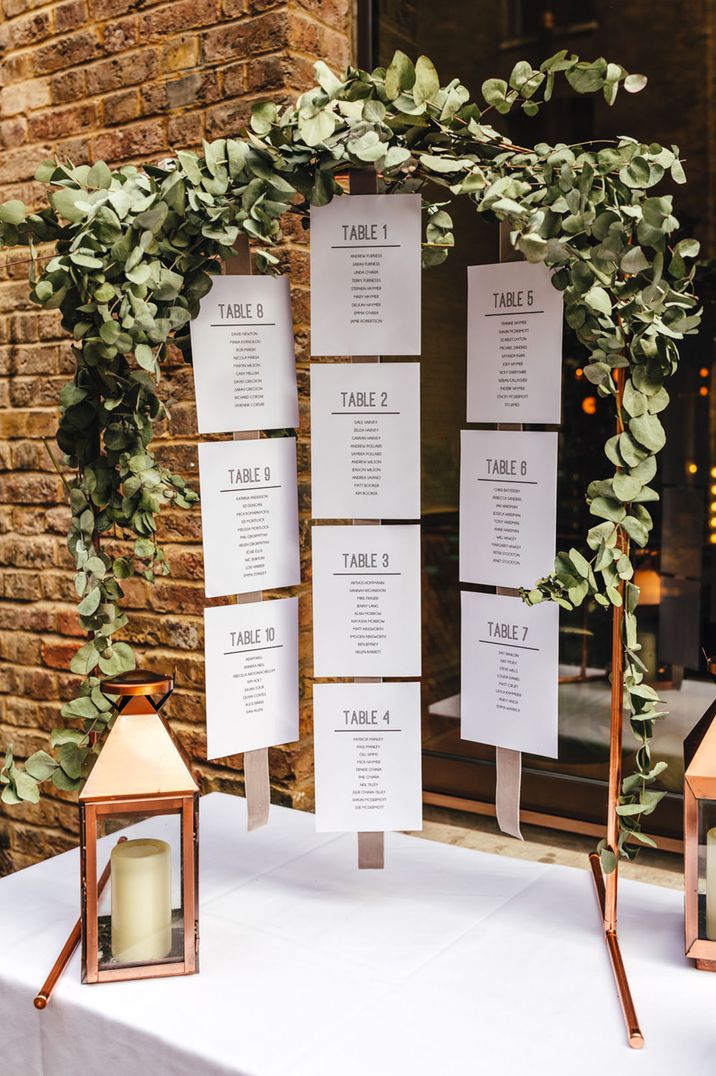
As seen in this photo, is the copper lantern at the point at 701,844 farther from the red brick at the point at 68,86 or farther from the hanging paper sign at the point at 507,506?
the red brick at the point at 68,86

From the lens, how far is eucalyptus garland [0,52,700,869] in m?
1.07

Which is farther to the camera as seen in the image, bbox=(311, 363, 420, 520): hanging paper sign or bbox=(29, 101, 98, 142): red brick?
bbox=(29, 101, 98, 142): red brick

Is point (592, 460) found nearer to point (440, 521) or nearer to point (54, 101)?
point (440, 521)

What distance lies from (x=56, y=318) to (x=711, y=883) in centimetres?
167

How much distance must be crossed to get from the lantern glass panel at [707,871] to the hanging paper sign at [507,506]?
13.0 inches

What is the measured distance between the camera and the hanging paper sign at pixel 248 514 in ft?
4.16

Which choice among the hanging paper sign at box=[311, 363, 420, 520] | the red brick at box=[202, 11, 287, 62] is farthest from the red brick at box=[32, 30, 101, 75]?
the hanging paper sign at box=[311, 363, 420, 520]

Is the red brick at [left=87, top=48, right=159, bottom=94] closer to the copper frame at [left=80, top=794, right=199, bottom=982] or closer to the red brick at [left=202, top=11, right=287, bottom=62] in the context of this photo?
the red brick at [left=202, top=11, right=287, bottom=62]

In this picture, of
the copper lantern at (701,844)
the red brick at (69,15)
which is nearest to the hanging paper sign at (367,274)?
the copper lantern at (701,844)

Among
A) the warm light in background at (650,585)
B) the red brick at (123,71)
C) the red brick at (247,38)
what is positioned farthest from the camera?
the warm light in background at (650,585)

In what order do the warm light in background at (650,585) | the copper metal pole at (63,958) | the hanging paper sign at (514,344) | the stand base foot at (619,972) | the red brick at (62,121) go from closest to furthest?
the stand base foot at (619,972), the copper metal pole at (63,958), the hanging paper sign at (514,344), the red brick at (62,121), the warm light in background at (650,585)

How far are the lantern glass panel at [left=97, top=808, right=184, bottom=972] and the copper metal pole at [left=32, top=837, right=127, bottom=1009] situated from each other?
14 millimetres

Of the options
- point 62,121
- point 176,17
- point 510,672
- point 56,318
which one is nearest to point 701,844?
point 510,672

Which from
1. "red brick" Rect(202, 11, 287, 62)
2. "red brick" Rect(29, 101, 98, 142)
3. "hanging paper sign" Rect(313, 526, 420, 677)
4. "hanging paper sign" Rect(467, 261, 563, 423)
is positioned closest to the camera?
"hanging paper sign" Rect(467, 261, 563, 423)
